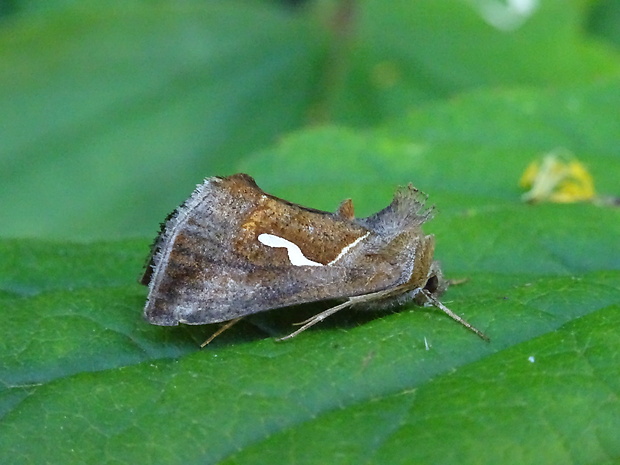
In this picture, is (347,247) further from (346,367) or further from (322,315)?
(346,367)

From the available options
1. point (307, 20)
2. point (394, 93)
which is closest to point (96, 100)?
point (307, 20)

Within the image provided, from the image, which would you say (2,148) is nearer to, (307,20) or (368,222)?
(307,20)

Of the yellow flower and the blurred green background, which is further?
the blurred green background

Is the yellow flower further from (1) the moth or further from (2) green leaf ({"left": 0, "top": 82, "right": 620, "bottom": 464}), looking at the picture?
(1) the moth

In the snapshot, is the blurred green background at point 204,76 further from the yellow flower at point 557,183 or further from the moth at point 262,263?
the moth at point 262,263

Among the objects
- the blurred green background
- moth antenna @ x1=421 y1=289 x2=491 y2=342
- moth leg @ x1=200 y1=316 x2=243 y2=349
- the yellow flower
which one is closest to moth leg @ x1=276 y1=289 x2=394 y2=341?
moth antenna @ x1=421 y1=289 x2=491 y2=342

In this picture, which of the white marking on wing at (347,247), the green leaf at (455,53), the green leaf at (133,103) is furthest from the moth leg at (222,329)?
the green leaf at (455,53)
